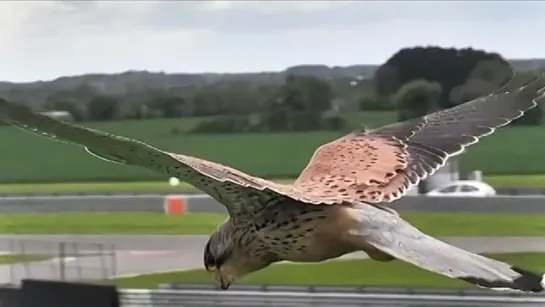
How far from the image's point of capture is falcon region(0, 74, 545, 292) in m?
0.81

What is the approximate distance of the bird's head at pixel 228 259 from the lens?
1013 millimetres

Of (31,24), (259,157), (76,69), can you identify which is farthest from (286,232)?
(31,24)

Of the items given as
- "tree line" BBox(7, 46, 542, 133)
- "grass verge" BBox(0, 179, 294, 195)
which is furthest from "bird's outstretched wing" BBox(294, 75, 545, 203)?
"grass verge" BBox(0, 179, 294, 195)

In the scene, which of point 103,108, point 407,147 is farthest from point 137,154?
point 103,108

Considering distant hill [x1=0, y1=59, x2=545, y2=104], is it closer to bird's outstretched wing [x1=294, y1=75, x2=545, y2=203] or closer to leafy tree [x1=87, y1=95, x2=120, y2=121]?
leafy tree [x1=87, y1=95, x2=120, y2=121]

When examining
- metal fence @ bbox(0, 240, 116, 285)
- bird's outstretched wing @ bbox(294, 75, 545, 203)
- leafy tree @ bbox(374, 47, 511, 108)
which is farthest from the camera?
metal fence @ bbox(0, 240, 116, 285)

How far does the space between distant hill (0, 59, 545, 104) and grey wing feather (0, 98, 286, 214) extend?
0.78 meters

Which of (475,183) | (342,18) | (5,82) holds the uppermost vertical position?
(342,18)

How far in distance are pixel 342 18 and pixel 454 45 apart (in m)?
0.25

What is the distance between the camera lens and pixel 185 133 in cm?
171

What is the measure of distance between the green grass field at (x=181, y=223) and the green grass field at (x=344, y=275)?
8cm

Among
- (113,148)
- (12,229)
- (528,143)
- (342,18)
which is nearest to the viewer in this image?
(113,148)

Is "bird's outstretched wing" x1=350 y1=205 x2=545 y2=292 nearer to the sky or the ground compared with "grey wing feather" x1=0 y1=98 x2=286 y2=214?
nearer to the ground

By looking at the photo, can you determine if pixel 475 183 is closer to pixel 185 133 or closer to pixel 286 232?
pixel 185 133
